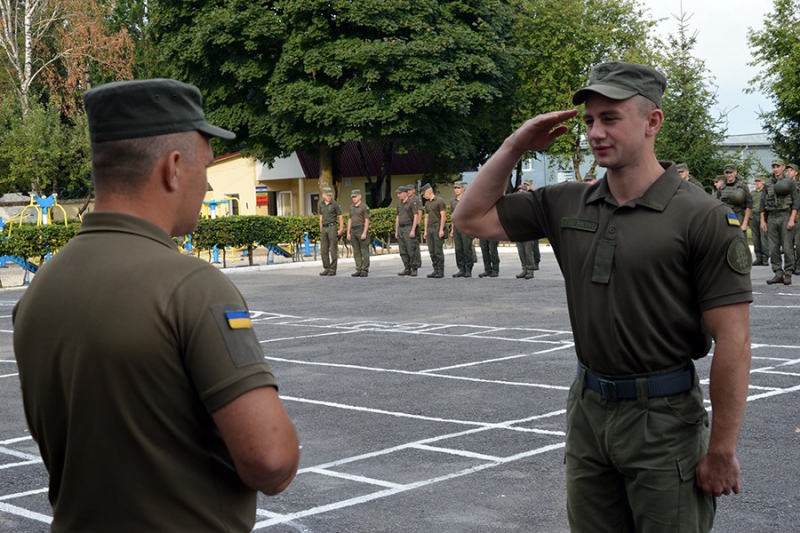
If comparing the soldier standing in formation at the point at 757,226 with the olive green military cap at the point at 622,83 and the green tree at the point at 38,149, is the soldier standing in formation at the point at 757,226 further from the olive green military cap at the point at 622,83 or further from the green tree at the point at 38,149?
the green tree at the point at 38,149

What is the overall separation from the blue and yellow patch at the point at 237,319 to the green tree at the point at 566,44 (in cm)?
5157

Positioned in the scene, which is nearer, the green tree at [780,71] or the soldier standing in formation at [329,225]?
the soldier standing in formation at [329,225]

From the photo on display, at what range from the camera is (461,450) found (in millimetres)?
7680

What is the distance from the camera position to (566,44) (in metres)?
55.2

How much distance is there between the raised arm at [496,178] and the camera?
3877 mm

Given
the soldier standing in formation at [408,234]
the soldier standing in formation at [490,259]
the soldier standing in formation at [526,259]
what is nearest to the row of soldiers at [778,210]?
the soldier standing in formation at [526,259]

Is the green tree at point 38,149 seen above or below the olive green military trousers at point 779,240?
above

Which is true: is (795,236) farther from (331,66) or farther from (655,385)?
(331,66)

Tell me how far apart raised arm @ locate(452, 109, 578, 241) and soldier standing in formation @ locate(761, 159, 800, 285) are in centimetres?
1790

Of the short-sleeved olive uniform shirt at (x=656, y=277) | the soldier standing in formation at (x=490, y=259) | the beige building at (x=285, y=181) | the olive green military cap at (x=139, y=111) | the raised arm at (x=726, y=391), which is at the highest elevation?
the beige building at (x=285, y=181)

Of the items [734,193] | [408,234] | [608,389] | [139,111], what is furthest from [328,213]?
[139,111]

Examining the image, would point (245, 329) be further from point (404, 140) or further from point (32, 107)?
point (32, 107)

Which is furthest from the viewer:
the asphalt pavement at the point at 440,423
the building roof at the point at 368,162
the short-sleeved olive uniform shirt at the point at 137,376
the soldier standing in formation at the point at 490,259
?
the building roof at the point at 368,162

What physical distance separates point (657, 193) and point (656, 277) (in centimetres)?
30
